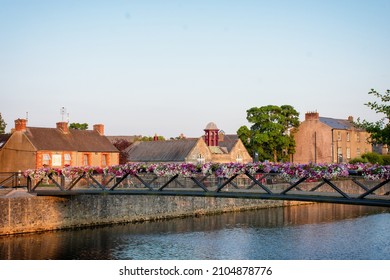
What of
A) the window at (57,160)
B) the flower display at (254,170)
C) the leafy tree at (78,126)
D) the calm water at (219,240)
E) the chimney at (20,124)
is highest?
the leafy tree at (78,126)

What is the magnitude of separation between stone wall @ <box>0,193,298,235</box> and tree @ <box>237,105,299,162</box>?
25278 mm

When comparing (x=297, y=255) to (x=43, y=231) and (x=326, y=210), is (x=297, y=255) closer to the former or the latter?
(x=43, y=231)

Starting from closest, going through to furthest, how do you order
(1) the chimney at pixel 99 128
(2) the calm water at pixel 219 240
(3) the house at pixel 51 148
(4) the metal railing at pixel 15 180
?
(2) the calm water at pixel 219 240
(4) the metal railing at pixel 15 180
(3) the house at pixel 51 148
(1) the chimney at pixel 99 128

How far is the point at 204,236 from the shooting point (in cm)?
3281

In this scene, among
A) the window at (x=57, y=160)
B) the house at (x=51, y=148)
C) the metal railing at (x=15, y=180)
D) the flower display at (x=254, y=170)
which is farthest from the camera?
the window at (x=57, y=160)

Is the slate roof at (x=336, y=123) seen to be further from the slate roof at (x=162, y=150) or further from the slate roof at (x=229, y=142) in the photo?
the slate roof at (x=162, y=150)

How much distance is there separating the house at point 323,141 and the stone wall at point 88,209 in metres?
30.4

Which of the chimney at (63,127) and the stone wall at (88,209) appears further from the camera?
the chimney at (63,127)

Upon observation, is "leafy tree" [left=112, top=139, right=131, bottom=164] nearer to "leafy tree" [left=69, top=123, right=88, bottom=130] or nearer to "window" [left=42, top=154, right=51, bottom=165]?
"window" [left=42, top=154, right=51, bottom=165]

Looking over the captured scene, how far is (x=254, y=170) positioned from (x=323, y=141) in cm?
5266

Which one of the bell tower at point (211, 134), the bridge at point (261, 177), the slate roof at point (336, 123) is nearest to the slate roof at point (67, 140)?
the bell tower at point (211, 134)

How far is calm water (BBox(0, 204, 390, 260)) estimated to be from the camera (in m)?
26.8

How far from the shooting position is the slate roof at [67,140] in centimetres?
5181

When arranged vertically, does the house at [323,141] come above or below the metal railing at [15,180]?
above
